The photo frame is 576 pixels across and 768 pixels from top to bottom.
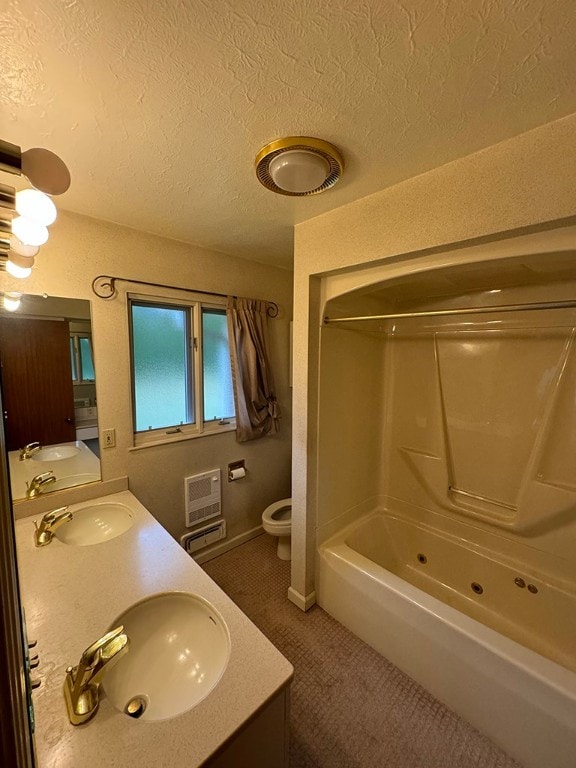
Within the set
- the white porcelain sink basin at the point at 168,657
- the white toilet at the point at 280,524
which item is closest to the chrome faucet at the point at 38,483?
the white porcelain sink basin at the point at 168,657

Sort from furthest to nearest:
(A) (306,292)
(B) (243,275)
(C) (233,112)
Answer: (B) (243,275), (A) (306,292), (C) (233,112)

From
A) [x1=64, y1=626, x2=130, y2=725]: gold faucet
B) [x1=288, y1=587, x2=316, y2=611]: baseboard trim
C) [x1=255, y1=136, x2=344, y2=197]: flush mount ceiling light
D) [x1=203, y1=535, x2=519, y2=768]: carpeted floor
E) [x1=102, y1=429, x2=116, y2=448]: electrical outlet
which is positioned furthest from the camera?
[x1=288, y1=587, x2=316, y2=611]: baseboard trim

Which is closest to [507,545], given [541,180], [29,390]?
[541,180]

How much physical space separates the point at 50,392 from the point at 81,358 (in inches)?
9.5

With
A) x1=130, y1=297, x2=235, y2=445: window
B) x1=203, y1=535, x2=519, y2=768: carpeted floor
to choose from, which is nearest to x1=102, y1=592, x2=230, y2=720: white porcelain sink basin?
x1=203, y1=535, x2=519, y2=768: carpeted floor

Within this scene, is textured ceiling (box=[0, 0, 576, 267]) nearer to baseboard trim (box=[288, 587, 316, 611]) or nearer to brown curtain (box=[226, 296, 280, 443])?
brown curtain (box=[226, 296, 280, 443])

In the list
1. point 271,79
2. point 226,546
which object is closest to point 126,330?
point 271,79

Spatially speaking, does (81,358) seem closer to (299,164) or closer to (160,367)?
(160,367)

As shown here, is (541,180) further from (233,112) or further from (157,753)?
(157,753)

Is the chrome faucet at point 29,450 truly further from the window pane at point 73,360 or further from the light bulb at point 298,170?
Answer: the light bulb at point 298,170

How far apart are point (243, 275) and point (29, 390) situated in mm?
1595

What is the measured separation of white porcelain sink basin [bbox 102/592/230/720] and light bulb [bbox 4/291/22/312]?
1.43 metres

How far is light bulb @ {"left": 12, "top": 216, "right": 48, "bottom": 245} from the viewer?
884 mm

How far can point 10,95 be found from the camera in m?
0.86
